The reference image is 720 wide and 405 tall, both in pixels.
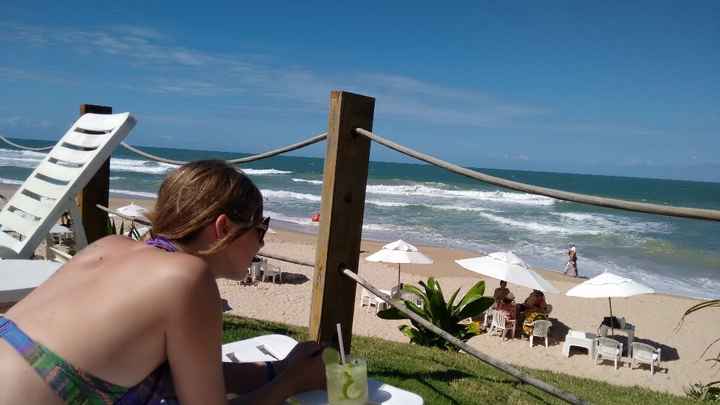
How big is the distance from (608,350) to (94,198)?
8600 mm

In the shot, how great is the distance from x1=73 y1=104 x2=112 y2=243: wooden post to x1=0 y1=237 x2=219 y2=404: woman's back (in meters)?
2.90

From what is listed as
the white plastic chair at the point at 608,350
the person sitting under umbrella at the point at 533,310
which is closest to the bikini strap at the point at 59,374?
the white plastic chair at the point at 608,350

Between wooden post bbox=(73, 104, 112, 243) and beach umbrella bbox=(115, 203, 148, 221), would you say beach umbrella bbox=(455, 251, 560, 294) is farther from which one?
wooden post bbox=(73, 104, 112, 243)

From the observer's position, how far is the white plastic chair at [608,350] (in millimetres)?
9539

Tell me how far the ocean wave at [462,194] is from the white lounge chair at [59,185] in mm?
37027

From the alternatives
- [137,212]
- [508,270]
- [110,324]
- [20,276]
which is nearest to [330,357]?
[110,324]

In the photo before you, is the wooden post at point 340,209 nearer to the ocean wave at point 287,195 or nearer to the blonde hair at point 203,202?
the blonde hair at point 203,202

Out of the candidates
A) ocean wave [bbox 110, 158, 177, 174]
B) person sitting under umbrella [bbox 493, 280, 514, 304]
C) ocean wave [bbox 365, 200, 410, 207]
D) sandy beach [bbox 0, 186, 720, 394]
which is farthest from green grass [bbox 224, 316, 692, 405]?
ocean wave [bbox 110, 158, 177, 174]

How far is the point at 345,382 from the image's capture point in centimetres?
155

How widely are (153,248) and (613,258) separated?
75.0 feet

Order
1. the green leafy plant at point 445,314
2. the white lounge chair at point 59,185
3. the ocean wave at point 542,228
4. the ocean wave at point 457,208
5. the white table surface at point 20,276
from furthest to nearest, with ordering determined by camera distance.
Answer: the ocean wave at point 457,208
the ocean wave at point 542,228
the green leafy plant at point 445,314
the white lounge chair at point 59,185
the white table surface at point 20,276

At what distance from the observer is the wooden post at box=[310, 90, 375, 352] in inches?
85.0

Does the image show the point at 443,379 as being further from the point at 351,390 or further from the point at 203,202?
the point at 203,202

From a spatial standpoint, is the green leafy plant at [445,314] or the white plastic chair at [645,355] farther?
the white plastic chair at [645,355]
